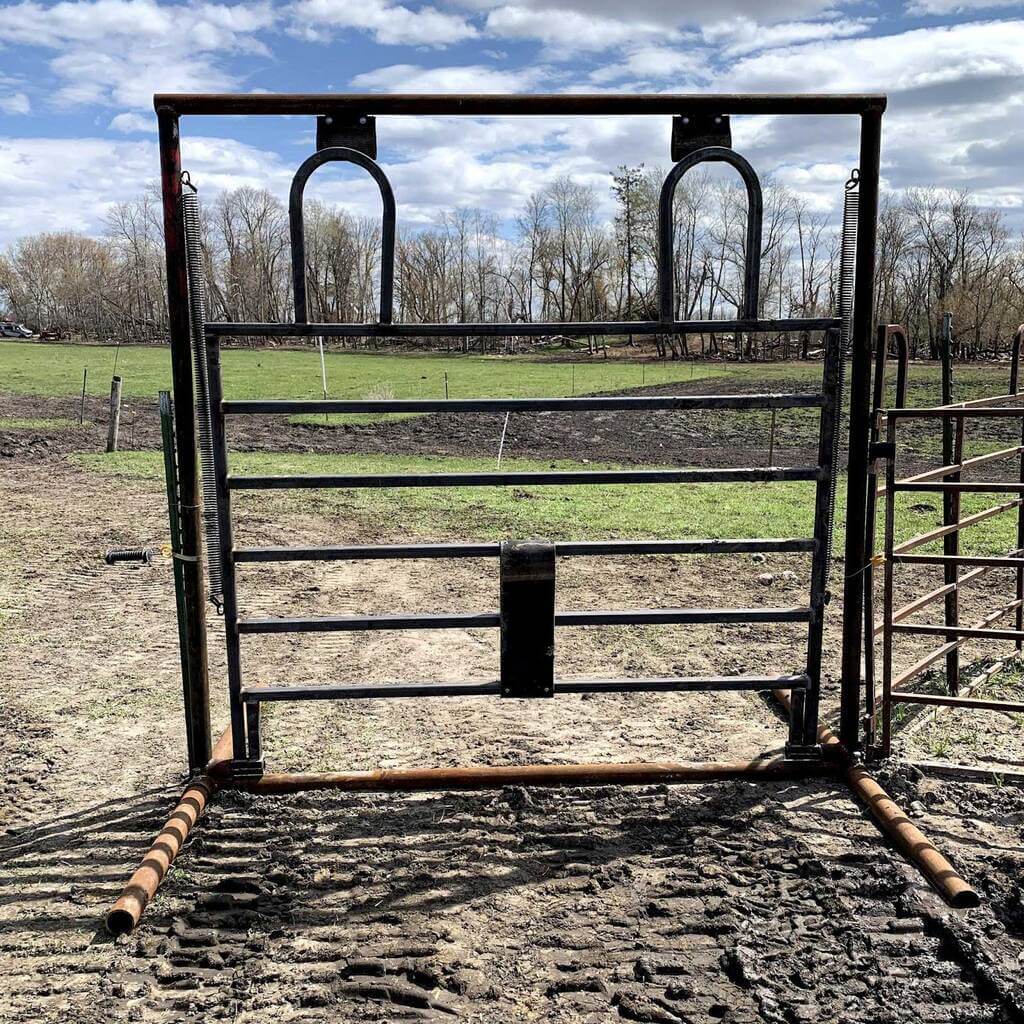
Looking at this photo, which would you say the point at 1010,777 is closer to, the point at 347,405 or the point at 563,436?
the point at 347,405

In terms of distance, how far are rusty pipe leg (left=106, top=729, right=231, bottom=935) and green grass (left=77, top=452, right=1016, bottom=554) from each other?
5.29 m

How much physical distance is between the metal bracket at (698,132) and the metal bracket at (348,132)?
1.23m

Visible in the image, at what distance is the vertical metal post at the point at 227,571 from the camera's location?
3.89 metres

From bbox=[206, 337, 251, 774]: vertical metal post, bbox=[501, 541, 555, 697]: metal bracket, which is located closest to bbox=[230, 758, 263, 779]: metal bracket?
bbox=[206, 337, 251, 774]: vertical metal post

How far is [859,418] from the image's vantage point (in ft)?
13.8

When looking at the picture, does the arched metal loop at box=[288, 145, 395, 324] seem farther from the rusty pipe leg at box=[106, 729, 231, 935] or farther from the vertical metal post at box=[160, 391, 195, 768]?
the rusty pipe leg at box=[106, 729, 231, 935]

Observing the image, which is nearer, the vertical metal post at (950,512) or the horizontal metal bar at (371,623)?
the horizontal metal bar at (371,623)

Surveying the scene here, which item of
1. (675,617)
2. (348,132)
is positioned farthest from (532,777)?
(348,132)

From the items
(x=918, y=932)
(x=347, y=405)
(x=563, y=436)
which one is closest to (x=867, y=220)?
(x=347, y=405)

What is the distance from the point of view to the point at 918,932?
316 cm

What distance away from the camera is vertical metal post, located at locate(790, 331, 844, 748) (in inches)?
159

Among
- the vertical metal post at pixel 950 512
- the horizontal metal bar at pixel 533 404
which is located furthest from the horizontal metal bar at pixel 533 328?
the vertical metal post at pixel 950 512

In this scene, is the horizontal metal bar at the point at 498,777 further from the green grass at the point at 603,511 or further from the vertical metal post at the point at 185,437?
the green grass at the point at 603,511

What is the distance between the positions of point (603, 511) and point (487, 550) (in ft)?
21.8
